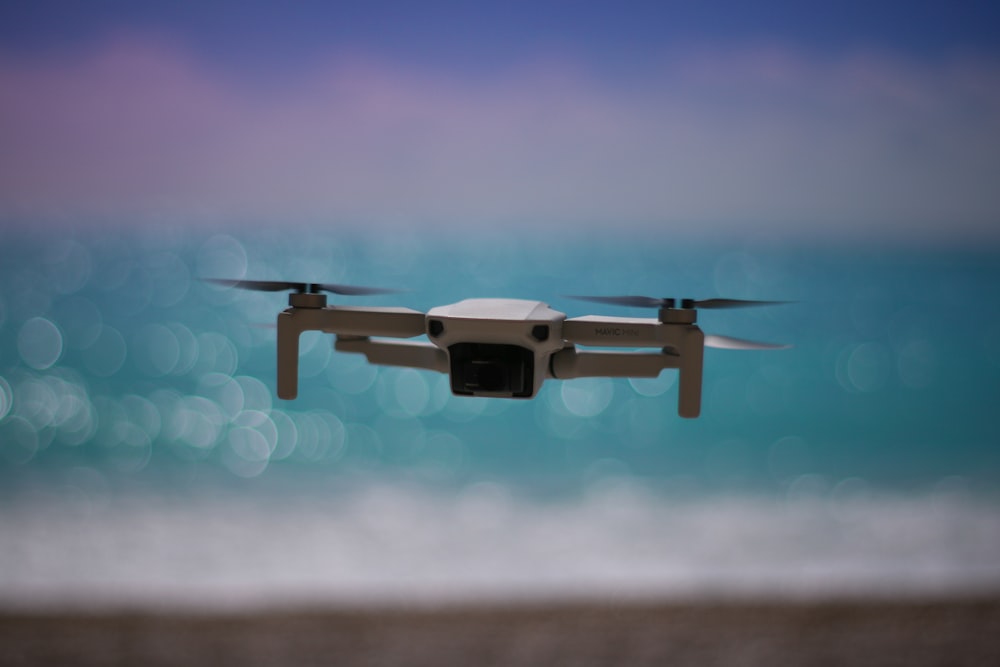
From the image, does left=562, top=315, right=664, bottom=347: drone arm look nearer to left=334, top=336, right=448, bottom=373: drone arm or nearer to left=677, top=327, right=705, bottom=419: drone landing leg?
left=677, top=327, right=705, bottom=419: drone landing leg

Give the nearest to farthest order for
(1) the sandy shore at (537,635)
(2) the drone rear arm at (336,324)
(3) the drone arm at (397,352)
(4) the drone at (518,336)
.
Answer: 1. (4) the drone at (518,336)
2. (2) the drone rear arm at (336,324)
3. (3) the drone arm at (397,352)
4. (1) the sandy shore at (537,635)

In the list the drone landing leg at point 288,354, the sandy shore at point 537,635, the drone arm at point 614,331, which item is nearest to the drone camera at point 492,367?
the drone arm at point 614,331

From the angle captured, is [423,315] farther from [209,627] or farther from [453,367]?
[209,627]

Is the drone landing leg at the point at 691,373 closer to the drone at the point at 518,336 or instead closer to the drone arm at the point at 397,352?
the drone at the point at 518,336

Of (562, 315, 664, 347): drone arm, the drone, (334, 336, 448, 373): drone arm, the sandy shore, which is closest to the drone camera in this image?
the drone

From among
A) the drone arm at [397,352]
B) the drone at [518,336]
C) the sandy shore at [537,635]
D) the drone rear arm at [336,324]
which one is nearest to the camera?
the drone at [518,336]

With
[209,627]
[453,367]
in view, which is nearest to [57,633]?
[209,627]
